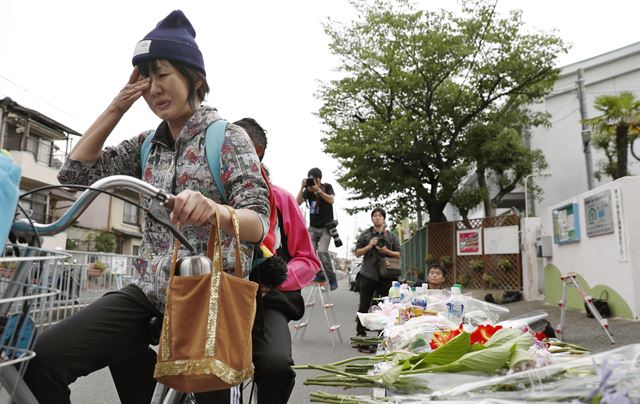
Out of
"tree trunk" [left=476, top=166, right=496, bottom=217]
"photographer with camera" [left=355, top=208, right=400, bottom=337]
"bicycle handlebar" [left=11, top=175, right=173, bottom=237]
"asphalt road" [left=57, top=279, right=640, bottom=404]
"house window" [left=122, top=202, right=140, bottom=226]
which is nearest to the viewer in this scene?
"bicycle handlebar" [left=11, top=175, right=173, bottom=237]

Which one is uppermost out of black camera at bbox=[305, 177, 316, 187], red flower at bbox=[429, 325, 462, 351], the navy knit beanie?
black camera at bbox=[305, 177, 316, 187]

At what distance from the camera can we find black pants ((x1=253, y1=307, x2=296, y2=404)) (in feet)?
6.43

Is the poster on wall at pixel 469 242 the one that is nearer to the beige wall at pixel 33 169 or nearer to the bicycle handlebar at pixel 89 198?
the bicycle handlebar at pixel 89 198

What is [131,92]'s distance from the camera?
6.49 ft

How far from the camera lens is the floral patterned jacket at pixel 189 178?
1862mm

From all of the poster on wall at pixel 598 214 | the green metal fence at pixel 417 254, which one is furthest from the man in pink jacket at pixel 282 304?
the green metal fence at pixel 417 254

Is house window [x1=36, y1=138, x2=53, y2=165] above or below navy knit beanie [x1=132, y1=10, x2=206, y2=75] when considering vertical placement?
above

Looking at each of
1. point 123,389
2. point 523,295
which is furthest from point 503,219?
point 123,389

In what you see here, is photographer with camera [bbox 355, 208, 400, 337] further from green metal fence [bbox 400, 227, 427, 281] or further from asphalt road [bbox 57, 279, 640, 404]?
green metal fence [bbox 400, 227, 427, 281]

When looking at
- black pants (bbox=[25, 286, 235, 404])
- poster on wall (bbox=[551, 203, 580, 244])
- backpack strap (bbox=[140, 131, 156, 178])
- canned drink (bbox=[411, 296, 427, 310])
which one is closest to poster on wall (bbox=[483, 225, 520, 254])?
poster on wall (bbox=[551, 203, 580, 244])

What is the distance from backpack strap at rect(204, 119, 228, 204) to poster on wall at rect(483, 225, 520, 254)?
49.6 feet

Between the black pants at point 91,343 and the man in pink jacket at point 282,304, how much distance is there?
0.62 ft

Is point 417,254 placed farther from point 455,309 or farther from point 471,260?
point 455,309

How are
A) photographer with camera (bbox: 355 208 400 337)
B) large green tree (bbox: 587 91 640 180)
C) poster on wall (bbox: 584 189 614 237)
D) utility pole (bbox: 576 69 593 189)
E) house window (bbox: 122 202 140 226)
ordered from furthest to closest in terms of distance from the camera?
house window (bbox: 122 202 140 226), utility pole (bbox: 576 69 593 189), large green tree (bbox: 587 91 640 180), poster on wall (bbox: 584 189 614 237), photographer with camera (bbox: 355 208 400 337)
